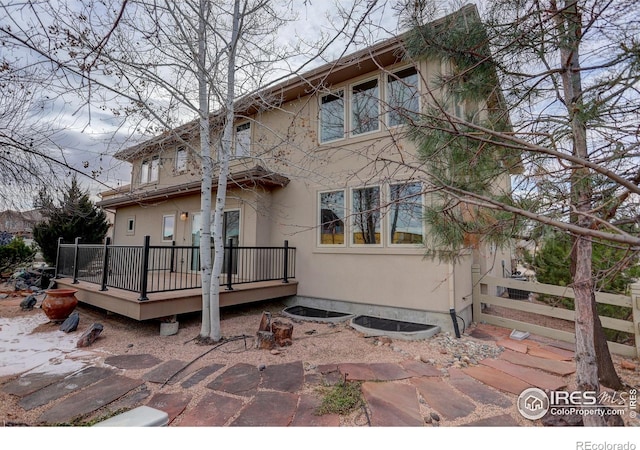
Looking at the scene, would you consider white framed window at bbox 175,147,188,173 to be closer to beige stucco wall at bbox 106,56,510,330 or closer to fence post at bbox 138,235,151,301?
beige stucco wall at bbox 106,56,510,330

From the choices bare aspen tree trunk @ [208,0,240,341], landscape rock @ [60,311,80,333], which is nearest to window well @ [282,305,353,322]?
bare aspen tree trunk @ [208,0,240,341]

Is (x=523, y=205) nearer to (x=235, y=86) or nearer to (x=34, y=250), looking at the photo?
(x=235, y=86)

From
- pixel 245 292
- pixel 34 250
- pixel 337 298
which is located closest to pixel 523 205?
pixel 337 298

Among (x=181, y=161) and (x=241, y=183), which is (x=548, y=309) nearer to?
(x=241, y=183)

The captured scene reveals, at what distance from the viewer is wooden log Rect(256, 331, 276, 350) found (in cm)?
458

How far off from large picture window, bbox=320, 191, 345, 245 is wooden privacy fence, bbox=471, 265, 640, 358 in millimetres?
2939

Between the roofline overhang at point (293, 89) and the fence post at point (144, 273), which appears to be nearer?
the fence post at point (144, 273)

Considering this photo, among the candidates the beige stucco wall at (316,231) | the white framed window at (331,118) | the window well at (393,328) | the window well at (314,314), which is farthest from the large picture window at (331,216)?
the window well at (393,328)

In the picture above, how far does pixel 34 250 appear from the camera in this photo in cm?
1240

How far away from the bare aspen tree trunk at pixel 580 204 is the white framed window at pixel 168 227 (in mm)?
9783

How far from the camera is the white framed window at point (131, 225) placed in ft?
37.1

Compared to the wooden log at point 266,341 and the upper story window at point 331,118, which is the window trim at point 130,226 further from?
the wooden log at point 266,341

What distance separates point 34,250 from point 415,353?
15335 millimetres

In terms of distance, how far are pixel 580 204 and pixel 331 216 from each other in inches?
196
